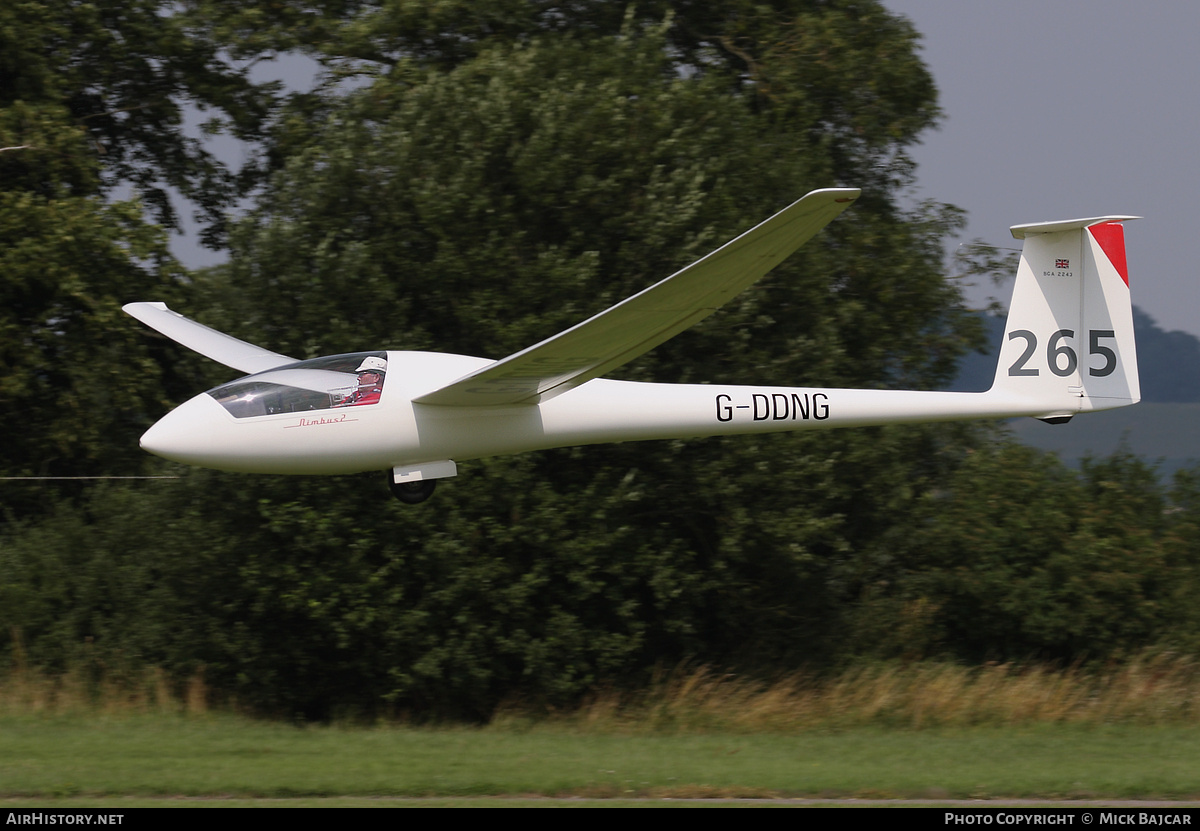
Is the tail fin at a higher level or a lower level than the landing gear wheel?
higher

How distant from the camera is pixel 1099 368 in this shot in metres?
12.2

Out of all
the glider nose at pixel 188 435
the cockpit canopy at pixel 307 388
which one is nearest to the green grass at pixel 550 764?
the glider nose at pixel 188 435

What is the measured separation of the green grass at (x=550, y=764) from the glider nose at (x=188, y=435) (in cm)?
311

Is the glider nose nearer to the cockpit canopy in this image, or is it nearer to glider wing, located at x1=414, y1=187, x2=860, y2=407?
the cockpit canopy

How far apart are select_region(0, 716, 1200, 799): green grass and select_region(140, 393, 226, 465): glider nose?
311 cm

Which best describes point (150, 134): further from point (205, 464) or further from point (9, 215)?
point (205, 464)

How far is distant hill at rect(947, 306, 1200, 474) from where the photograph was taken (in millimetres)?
123375

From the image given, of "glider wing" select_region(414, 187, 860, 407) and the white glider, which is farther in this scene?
the white glider

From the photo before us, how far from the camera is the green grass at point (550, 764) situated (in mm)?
10836

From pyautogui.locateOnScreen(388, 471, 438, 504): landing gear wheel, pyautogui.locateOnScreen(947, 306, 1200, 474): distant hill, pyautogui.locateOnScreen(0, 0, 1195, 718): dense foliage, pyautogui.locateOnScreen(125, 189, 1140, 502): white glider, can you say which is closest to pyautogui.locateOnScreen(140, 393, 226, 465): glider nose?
pyautogui.locateOnScreen(125, 189, 1140, 502): white glider

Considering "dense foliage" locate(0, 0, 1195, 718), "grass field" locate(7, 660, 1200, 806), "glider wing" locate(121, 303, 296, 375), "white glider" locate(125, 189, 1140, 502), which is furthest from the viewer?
"dense foliage" locate(0, 0, 1195, 718)

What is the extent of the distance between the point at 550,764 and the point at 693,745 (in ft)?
9.01

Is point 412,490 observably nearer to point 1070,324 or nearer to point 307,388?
point 307,388

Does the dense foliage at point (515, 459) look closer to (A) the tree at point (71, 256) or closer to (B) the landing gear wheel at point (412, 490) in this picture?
(A) the tree at point (71, 256)
